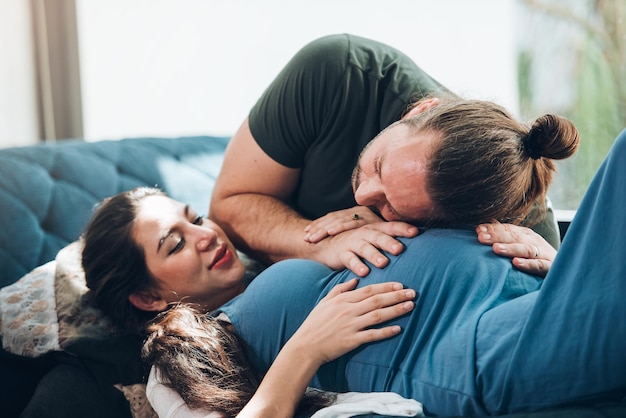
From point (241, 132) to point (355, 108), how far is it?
1.04ft

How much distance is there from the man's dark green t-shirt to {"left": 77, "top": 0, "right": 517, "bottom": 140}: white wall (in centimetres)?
93

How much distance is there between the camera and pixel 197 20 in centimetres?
305

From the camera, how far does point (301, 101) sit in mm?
1796

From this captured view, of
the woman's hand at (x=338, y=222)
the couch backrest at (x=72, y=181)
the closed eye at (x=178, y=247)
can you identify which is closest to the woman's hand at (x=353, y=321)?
the woman's hand at (x=338, y=222)

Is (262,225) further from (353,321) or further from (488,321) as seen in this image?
(488,321)

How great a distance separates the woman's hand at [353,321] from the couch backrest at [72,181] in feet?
2.78

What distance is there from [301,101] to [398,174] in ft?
1.56

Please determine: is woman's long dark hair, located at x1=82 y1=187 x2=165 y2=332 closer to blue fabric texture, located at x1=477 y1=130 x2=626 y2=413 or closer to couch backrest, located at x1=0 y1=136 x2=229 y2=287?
couch backrest, located at x1=0 y1=136 x2=229 y2=287

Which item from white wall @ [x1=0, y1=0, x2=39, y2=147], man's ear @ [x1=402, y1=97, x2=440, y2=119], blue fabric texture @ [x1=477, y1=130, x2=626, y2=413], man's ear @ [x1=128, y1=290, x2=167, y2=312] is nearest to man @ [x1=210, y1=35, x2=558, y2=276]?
man's ear @ [x1=402, y1=97, x2=440, y2=119]

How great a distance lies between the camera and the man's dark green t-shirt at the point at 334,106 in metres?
1.77

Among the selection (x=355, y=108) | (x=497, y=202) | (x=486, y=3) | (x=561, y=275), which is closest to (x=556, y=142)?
(x=497, y=202)

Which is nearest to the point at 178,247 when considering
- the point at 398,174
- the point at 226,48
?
the point at 398,174

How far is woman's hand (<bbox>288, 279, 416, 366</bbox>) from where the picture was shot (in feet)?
4.21

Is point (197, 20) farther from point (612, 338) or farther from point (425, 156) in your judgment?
point (612, 338)
